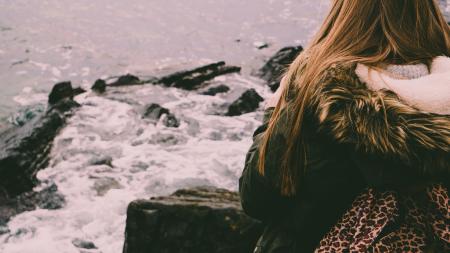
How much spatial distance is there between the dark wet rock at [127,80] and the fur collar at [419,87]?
11.9m

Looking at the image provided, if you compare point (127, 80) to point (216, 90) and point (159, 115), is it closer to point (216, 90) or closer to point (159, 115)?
point (216, 90)

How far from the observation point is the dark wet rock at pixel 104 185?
24.2 feet

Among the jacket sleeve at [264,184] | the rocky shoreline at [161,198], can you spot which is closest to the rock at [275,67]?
the rocky shoreline at [161,198]

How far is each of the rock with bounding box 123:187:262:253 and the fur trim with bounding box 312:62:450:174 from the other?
252 centimetres

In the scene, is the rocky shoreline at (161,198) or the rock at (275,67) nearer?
the rocky shoreline at (161,198)

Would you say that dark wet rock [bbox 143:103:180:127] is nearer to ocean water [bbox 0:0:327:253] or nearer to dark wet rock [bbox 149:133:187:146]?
ocean water [bbox 0:0:327:253]

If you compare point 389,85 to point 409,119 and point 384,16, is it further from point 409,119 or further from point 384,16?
point 384,16

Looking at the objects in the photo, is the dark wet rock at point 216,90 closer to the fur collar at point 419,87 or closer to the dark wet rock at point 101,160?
Answer: the dark wet rock at point 101,160

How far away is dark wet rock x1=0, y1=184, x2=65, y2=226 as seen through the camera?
6.52 m

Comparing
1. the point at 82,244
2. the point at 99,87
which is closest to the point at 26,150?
the point at 82,244

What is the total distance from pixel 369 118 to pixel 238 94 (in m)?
10.2

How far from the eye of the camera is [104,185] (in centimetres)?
754

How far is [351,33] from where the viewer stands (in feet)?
6.30

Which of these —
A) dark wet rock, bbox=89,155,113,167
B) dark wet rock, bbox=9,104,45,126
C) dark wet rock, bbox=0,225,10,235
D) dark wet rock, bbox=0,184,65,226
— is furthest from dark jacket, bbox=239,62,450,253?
dark wet rock, bbox=9,104,45,126
